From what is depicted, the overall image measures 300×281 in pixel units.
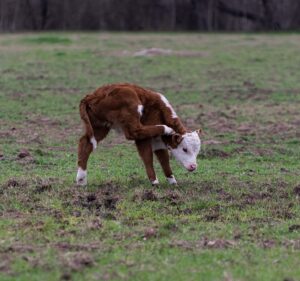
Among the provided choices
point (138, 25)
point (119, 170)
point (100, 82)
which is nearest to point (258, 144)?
point (119, 170)

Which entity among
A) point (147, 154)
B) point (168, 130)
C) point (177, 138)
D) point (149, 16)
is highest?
point (168, 130)

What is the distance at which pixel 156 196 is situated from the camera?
25.8 ft

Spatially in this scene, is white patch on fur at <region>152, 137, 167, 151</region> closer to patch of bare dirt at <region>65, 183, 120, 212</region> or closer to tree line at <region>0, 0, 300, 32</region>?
patch of bare dirt at <region>65, 183, 120, 212</region>

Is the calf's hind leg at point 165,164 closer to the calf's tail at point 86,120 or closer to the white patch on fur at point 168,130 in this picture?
the white patch on fur at point 168,130

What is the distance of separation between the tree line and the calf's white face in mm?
40712

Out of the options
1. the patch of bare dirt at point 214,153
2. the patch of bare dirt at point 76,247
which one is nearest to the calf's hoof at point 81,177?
the patch of bare dirt at point 76,247

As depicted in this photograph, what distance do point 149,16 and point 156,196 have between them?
4191 centimetres

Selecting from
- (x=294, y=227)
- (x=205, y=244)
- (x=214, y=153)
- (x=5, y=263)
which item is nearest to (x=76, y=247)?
(x=5, y=263)

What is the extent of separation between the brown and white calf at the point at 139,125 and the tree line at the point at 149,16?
133 ft

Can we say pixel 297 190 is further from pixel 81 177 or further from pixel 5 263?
pixel 5 263

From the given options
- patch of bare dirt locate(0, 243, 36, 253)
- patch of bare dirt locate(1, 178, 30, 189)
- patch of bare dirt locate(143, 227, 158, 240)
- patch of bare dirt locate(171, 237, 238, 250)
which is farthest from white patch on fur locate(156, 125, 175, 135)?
patch of bare dirt locate(0, 243, 36, 253)

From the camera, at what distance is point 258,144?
11.9 m

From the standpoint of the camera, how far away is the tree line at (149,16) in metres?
48.4

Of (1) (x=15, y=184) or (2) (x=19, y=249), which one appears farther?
(1) (x=15, y=184)
